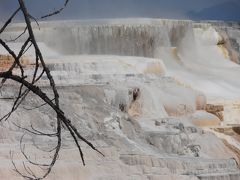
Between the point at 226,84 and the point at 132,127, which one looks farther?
the point at 226,84

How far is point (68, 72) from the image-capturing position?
1262cm

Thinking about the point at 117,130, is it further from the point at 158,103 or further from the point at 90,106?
the point at 158,103

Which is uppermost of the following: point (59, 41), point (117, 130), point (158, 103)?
point (59, 41)

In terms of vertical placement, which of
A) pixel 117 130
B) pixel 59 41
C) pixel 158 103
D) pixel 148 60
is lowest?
pixel 117 130

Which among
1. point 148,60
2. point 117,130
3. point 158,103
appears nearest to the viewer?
point 117,130

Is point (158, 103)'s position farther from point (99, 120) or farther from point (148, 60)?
point (99, 120)

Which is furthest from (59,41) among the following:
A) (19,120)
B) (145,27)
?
(19,120)

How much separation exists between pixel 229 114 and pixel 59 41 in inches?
251

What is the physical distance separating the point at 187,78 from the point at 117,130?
441 inches

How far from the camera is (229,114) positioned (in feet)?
50.8

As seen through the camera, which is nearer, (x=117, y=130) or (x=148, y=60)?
(x=117, y=130)

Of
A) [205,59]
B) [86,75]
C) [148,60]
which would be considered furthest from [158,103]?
[205,59]

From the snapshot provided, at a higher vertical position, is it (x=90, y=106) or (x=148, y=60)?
(x=148, y=60)

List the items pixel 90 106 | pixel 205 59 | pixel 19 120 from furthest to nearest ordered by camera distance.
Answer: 1. pixel 205 59
2. pixel 90 106
3. pixel 19 120
